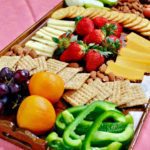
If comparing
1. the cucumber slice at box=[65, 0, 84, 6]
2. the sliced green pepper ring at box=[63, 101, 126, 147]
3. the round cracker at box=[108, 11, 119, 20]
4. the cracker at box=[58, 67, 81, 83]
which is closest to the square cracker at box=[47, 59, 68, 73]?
the cracker at box=[58, 67, 81, 83]

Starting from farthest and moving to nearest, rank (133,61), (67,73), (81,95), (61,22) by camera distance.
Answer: (61,22) < (133,61) < (67,73) < (81,95)

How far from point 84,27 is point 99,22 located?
0.28 feet

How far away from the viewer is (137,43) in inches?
64.7

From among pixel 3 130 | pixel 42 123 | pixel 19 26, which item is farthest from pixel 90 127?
pixel 19 26

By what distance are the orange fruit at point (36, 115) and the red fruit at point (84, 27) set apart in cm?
57

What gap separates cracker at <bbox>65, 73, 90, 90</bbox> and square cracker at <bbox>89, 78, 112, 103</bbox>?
0.12 feet

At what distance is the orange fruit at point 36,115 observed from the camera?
113cm

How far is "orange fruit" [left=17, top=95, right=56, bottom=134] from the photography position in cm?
113

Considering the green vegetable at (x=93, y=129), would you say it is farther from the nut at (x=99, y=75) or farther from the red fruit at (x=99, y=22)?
the red fruit at (x=99, y=22)

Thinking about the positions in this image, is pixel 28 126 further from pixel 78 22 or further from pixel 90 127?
pixel 78 22

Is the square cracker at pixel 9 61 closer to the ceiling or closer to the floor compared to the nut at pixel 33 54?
closer to the ceiling

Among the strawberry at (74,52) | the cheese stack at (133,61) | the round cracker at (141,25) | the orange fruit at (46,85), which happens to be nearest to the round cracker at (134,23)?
the round cracker at (141,25)

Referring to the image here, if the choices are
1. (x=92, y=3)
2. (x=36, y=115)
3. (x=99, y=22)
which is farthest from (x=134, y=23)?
(x=36, y=115)

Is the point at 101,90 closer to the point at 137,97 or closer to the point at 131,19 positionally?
the point at 137,97
